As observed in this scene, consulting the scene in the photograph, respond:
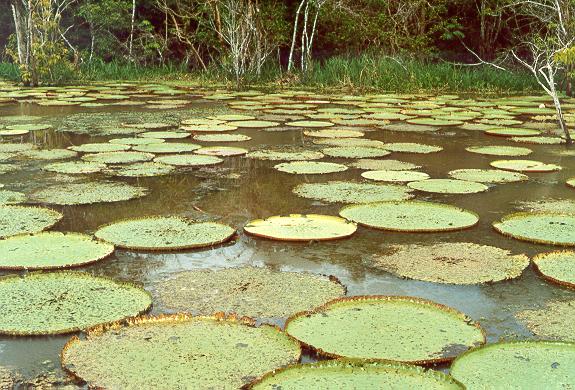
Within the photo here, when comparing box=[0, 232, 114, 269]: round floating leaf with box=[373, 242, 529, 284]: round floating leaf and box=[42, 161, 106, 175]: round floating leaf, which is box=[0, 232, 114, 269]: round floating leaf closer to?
box=[373, 242, 529, 284]: round floating leaf

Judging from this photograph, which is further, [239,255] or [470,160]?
[470,160]

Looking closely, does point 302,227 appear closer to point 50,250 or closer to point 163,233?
point 163,233

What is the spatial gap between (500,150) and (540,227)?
91.7 inches

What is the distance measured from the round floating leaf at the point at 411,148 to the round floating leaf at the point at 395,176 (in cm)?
90

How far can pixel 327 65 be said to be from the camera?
11688mm

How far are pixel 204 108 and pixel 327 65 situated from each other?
3719 millimetres

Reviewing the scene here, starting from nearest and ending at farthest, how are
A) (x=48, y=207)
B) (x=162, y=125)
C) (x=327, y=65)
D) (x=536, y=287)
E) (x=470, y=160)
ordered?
(x=536, y=287) < (x=48, y=207) < (x=470, y=160) < (x=162, y=125) < (x=327, y=65)

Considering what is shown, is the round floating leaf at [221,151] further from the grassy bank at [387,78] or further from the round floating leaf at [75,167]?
the grassy bank at [387,78]

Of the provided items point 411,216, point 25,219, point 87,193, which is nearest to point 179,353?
point 25,219

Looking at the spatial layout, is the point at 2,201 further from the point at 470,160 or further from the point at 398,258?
the point at 470,160

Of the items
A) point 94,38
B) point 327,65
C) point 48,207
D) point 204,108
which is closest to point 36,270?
point 48,207

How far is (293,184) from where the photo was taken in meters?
4.45

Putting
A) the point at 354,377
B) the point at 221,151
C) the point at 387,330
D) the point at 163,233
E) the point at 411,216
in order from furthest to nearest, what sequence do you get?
the point at 221,151 → the point at 411,216 → the point at 163,233 → the point at 387,330 → the point at 354,377

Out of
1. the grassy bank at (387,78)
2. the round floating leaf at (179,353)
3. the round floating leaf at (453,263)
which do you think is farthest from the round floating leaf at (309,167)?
the grassy bank at (387,78)
